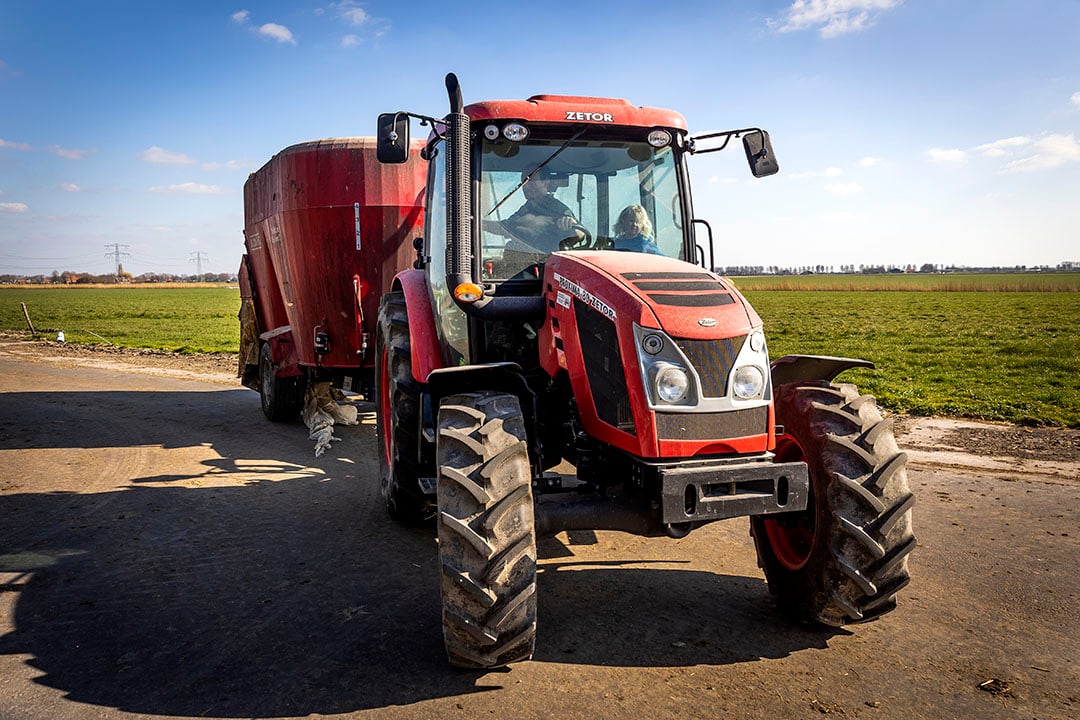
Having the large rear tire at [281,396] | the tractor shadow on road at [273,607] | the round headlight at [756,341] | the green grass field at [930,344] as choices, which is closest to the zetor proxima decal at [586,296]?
the round headlight at [756,341]

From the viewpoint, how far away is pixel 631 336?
3.94 m

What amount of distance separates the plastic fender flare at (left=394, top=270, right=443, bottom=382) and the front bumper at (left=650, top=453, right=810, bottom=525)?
2.22 metres

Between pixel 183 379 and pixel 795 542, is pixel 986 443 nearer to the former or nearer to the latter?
pixel 795 542

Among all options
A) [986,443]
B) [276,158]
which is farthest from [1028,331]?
[276,158]

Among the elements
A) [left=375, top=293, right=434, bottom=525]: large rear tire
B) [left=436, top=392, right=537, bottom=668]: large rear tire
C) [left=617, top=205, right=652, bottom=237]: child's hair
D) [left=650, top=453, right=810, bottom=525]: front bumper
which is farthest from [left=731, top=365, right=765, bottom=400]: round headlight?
[left=375, top=293, right=434, bottom=525]: large rear tire

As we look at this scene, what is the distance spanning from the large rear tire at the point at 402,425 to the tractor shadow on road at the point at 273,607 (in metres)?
0.23

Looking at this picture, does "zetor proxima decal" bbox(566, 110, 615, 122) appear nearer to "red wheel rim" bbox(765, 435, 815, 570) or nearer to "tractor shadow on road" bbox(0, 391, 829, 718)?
"red wheel rim" bbox(765, 435, 815, 570)

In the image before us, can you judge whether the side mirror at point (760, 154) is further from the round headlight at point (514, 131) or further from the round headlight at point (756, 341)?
the round headlight at point (756, 341)

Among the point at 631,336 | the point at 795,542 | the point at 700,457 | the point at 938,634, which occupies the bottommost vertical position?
the point at 938,634

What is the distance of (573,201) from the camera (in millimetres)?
5176

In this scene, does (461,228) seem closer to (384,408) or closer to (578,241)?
(578,241)

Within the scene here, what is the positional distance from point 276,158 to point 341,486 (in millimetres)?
4600

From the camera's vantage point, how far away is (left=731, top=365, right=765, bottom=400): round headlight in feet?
13.0

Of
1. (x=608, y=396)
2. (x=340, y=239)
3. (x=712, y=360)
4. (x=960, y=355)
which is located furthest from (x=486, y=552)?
(x=960, y=355)
